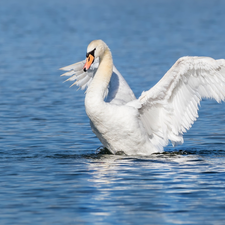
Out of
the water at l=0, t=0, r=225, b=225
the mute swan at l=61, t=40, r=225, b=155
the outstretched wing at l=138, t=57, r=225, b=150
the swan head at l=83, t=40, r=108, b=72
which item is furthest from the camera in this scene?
the swan head at l=83, t=40, r=108, b=72

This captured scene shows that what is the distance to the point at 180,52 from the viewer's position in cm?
2848

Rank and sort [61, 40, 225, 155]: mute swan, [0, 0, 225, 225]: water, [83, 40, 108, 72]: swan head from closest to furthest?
[0, 0, 225, 225]: water
[61, 40, 225, 155]: mute swan
[83, 40, 108, 72]: swan head

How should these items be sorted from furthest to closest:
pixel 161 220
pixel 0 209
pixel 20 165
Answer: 1. pixel 20 165
2. pixel 0 209
3. pixel 161 220

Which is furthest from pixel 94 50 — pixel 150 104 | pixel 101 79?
pixel 150 104

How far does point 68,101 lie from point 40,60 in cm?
905

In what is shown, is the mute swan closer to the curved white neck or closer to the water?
the curved white neck

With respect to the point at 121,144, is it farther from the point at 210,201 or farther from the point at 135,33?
the point at 135,33

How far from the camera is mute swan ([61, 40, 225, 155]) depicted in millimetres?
10648

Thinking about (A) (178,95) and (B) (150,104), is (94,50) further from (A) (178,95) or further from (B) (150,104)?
(A) (178,95)

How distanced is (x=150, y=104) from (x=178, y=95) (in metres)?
0.59

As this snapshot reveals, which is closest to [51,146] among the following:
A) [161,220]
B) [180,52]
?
[161,220]

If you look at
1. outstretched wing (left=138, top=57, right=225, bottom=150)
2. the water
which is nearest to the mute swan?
outstretched wing (left=138, top=57, right=225, bottom=150)

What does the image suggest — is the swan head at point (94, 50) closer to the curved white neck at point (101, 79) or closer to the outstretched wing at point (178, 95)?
the curved white neck at point (101, 79)

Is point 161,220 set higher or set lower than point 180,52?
lower
